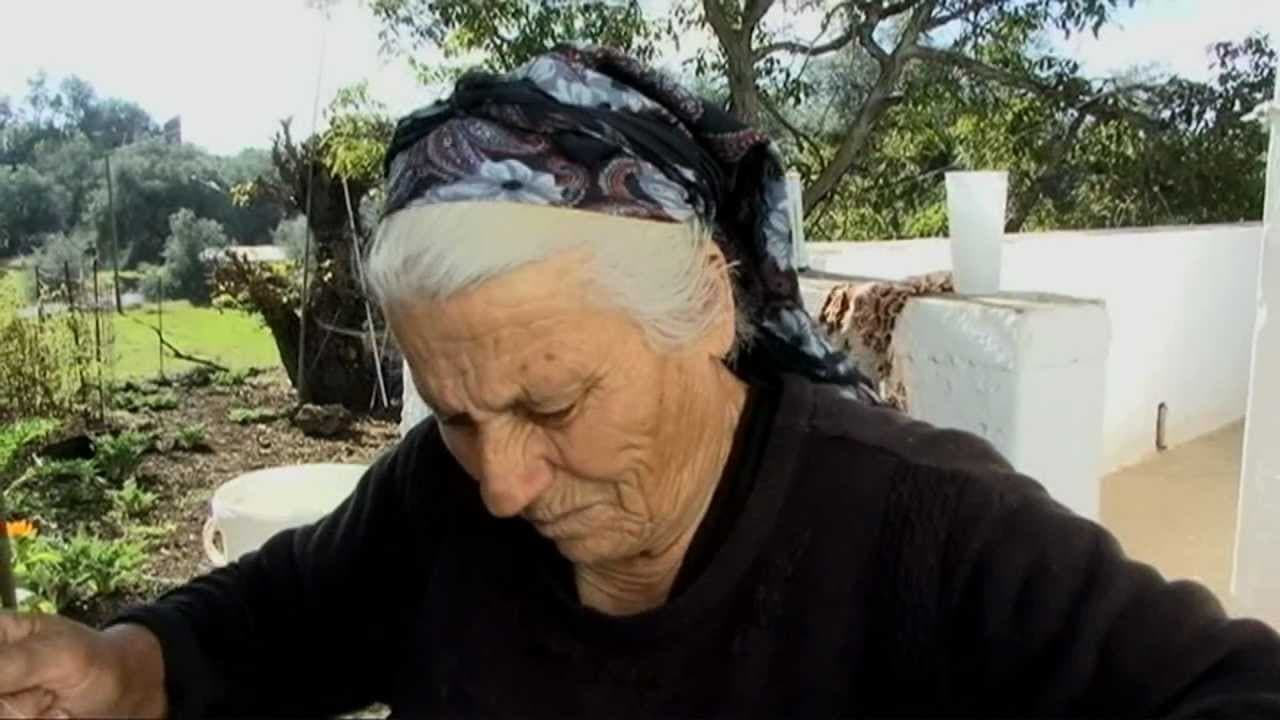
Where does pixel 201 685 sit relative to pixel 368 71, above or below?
below

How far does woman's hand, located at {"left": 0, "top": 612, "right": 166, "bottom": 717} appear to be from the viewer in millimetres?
1006

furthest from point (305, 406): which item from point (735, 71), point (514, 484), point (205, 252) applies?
point (514, 484)

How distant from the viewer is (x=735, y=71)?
6289 mm

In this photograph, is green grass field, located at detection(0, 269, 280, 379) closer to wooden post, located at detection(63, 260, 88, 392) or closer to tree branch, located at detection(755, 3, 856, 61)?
wooden post, located at detection(63, 260, 88, 392)

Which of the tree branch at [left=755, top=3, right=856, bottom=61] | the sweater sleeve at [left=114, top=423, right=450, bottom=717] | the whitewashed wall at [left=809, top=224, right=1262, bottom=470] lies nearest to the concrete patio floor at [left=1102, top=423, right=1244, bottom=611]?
the whitewashed wall at [left=809, top=224, right=1262, bottom=470]

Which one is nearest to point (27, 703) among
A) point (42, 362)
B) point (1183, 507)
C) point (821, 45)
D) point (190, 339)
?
point (42, 362)

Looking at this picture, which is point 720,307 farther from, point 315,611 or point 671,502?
point 315,611

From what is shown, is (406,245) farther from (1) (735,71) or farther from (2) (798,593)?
(1) (735,71)

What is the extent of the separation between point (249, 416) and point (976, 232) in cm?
313

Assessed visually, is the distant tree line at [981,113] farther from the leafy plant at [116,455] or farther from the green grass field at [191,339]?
the leafy plant at [116,455]

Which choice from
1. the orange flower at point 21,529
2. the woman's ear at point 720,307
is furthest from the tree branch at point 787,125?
the woman's ear at point 720,307

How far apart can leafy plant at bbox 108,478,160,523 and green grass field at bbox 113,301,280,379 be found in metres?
0.43

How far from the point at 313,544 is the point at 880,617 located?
23.3 inches

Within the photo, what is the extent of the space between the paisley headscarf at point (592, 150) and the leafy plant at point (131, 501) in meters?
3.95
